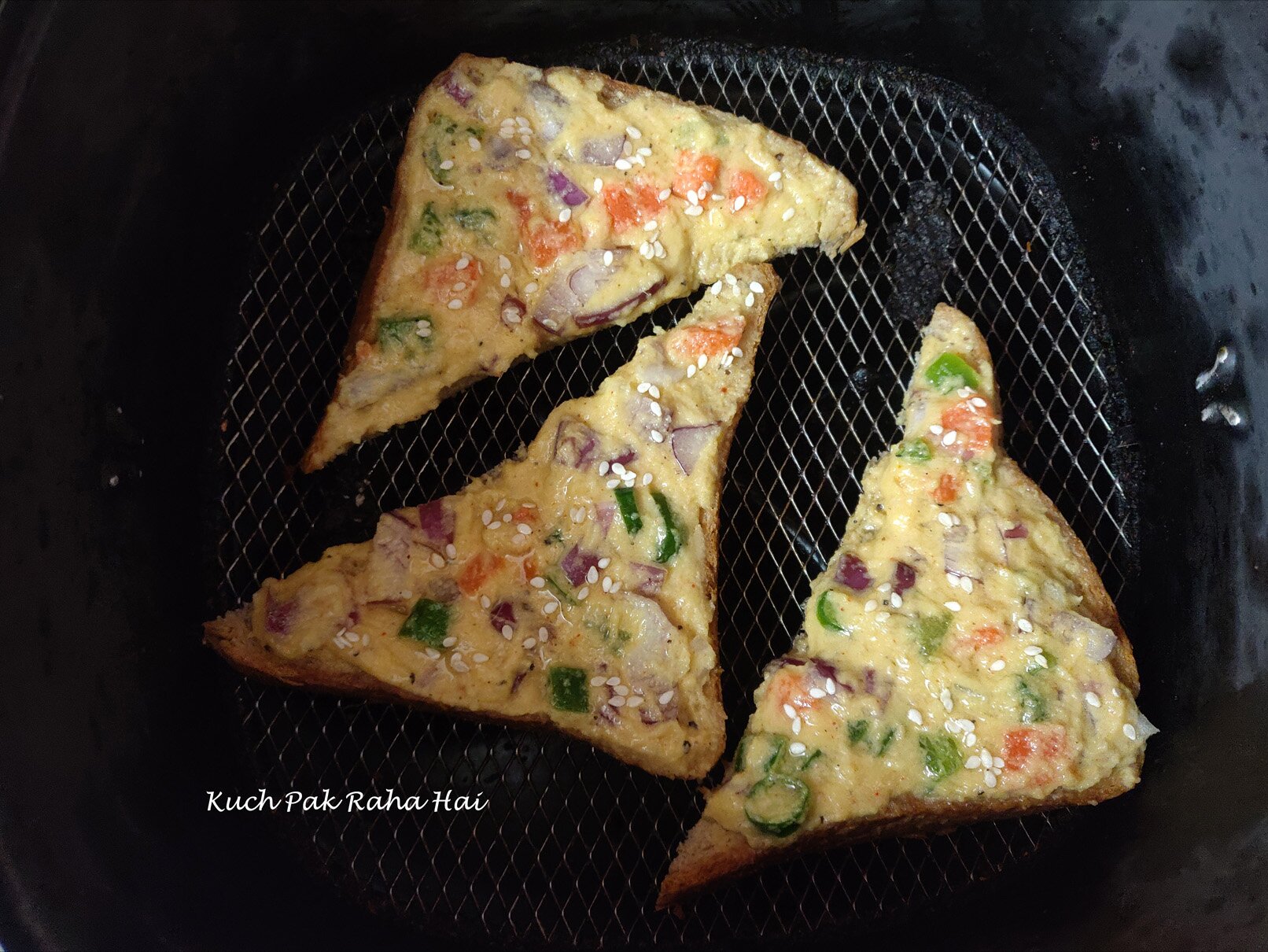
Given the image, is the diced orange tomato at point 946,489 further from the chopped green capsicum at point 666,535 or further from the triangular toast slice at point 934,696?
the chopped green capsicum at point 666,535

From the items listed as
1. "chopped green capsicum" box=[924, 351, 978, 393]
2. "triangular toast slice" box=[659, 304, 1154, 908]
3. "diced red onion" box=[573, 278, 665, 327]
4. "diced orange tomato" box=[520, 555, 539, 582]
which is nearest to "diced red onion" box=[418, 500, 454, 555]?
"diced orange tomato" box=[520, 555, 539, 582]

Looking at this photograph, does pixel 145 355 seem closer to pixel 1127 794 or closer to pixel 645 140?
pixel 645 140

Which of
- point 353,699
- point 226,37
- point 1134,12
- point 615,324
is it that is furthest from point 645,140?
point 353,699

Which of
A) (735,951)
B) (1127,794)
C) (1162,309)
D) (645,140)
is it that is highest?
(645,140)

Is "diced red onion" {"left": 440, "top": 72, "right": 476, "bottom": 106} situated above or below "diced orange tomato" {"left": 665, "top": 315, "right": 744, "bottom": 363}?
above

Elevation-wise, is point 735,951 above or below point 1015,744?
below

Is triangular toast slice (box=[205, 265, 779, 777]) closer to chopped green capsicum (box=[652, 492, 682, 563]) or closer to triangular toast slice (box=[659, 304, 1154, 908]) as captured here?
chopped green capsicum (box=[652, 492, 682, 563])

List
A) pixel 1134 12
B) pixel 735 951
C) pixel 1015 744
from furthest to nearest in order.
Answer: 1. pixel 1134 12
2. pixel 735 951
3. pixel 1015 744
